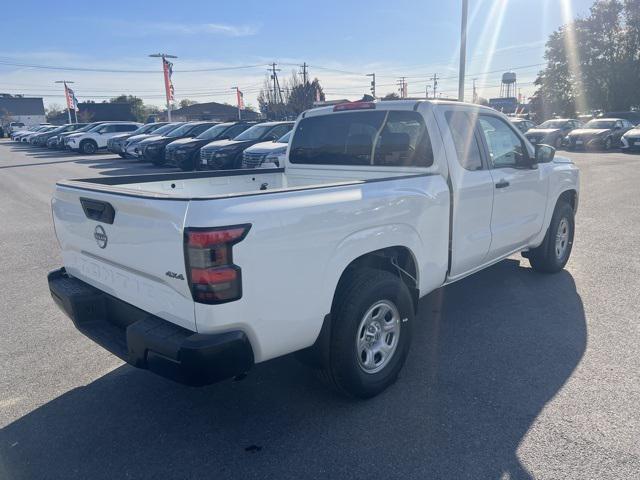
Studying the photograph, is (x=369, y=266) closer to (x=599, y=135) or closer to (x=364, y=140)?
(x=364, y=140)

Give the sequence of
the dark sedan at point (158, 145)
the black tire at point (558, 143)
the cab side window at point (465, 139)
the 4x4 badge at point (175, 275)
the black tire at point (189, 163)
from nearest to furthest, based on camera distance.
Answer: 1. the 4x4 badge at point (175, 275)
2. the cab side window at point (465, 139)
3. the black tire at point (189, 163)
4. the dark sedan at point (158, 145)
5. the black tire at point (558, 143)

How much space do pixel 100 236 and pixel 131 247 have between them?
15.8 inches

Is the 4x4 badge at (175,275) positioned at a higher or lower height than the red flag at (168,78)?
lower

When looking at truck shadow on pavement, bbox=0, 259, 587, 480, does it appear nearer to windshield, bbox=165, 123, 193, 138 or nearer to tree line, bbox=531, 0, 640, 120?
windshield, bbox=165, 123, 193, 138

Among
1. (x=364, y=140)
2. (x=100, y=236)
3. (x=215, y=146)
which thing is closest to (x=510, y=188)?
(x=364, y=140)

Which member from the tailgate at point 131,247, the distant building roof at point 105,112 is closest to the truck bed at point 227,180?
the tailgate at point 131,247

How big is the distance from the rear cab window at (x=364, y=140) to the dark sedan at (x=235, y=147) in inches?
394

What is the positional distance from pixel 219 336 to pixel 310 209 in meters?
0.82

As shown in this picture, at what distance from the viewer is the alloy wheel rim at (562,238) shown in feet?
19.2

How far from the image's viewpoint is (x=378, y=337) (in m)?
3.42

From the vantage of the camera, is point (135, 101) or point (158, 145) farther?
point (135, 101)

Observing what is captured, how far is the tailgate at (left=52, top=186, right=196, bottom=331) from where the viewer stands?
2.56 m

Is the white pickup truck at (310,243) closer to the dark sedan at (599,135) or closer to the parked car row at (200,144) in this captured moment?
the parked car row at (200,144)

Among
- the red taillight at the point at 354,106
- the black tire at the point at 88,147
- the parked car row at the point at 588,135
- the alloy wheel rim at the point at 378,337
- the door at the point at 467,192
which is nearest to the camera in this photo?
the alloy wheel rim at the point at 378,337
